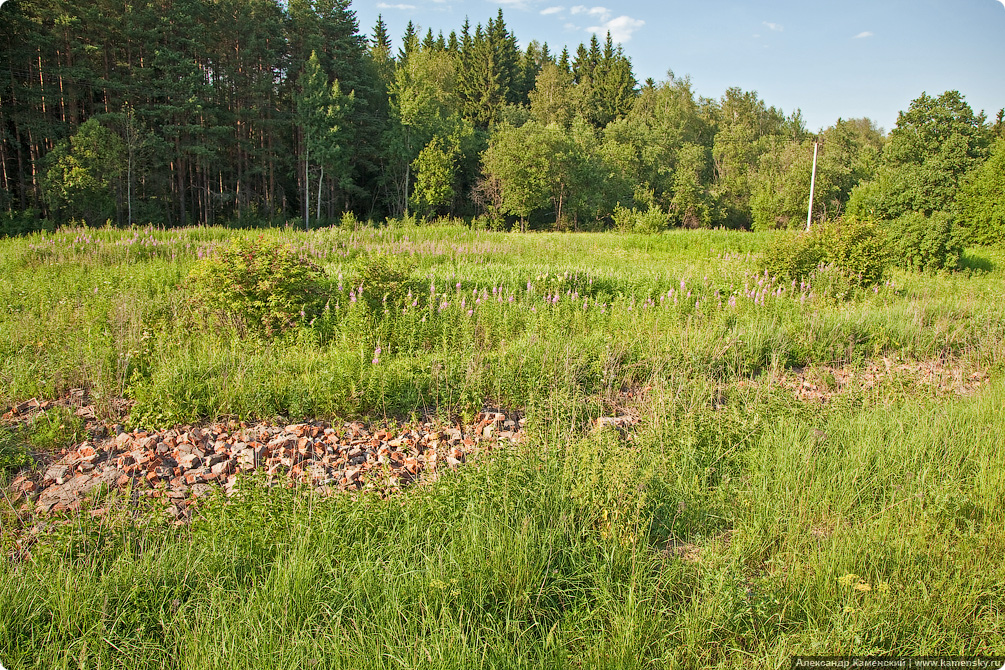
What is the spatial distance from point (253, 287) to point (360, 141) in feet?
102

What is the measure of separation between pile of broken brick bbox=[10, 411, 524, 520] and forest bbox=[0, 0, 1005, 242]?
56.1 feet

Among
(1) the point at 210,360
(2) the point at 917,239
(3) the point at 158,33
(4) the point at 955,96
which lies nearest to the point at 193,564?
(1) the point at 210,360

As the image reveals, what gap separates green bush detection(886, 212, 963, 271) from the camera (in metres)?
14.5

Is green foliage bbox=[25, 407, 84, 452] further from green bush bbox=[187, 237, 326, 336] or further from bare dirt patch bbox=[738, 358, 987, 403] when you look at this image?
bare dirt patch bbox=[738, 358, 987, 403]

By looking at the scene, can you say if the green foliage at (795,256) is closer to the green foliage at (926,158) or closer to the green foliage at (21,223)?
the green foliage at (926,158)

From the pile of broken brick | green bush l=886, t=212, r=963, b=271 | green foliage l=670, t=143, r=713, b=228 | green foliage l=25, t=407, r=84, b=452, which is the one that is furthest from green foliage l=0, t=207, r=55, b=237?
green foliage l=670, t=143, r=713, b=228

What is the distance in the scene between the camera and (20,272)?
358 inches

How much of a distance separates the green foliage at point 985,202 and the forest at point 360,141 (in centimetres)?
8

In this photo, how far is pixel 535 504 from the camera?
3088mm

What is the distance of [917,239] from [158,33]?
30104 millimetres

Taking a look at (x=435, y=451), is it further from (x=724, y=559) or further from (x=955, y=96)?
(x=955, y=96)

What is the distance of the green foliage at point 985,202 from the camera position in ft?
70.2

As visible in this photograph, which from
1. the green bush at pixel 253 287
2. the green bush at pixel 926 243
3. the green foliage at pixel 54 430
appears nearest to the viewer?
the green foliage at pixel 54 430

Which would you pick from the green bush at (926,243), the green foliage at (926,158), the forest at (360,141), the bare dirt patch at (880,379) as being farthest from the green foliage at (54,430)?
the green foliage at (926,158)
